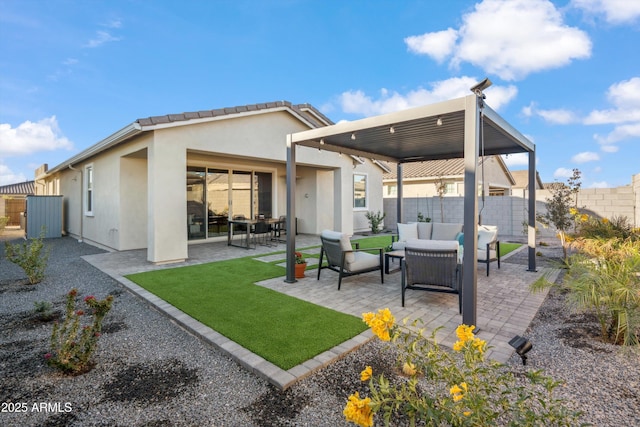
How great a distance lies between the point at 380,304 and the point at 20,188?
137 feet

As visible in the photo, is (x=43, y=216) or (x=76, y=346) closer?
(x=76, y=346)

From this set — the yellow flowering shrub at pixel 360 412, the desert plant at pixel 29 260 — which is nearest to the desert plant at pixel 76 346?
the yellow flowering shrub at pixel 360 412

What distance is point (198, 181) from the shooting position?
1126 centimetres

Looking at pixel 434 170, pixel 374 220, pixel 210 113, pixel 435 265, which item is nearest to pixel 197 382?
pixel 435 265

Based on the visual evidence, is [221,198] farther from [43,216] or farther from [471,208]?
[471,208]

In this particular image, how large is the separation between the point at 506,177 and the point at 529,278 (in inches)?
846

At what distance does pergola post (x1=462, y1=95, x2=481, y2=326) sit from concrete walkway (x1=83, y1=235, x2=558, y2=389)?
16.7 inches

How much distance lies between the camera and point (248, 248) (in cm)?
1038

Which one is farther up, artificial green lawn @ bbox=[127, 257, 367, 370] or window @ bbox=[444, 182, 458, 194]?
window @ bbox=[444, 182, 458, 194]

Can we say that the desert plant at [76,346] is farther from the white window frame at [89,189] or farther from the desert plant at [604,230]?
the white window frame at [89,189]

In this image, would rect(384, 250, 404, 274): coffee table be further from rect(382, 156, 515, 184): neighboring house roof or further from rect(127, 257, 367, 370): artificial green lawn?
rect(382, 156, 515, 184): neighboring house roof

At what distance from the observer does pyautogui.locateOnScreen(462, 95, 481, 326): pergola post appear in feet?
12.5

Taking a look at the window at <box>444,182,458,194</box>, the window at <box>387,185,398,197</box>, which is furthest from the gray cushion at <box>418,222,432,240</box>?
the window at <box>387,185,398,197</box>

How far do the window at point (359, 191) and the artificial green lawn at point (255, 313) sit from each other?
31.0 ft
